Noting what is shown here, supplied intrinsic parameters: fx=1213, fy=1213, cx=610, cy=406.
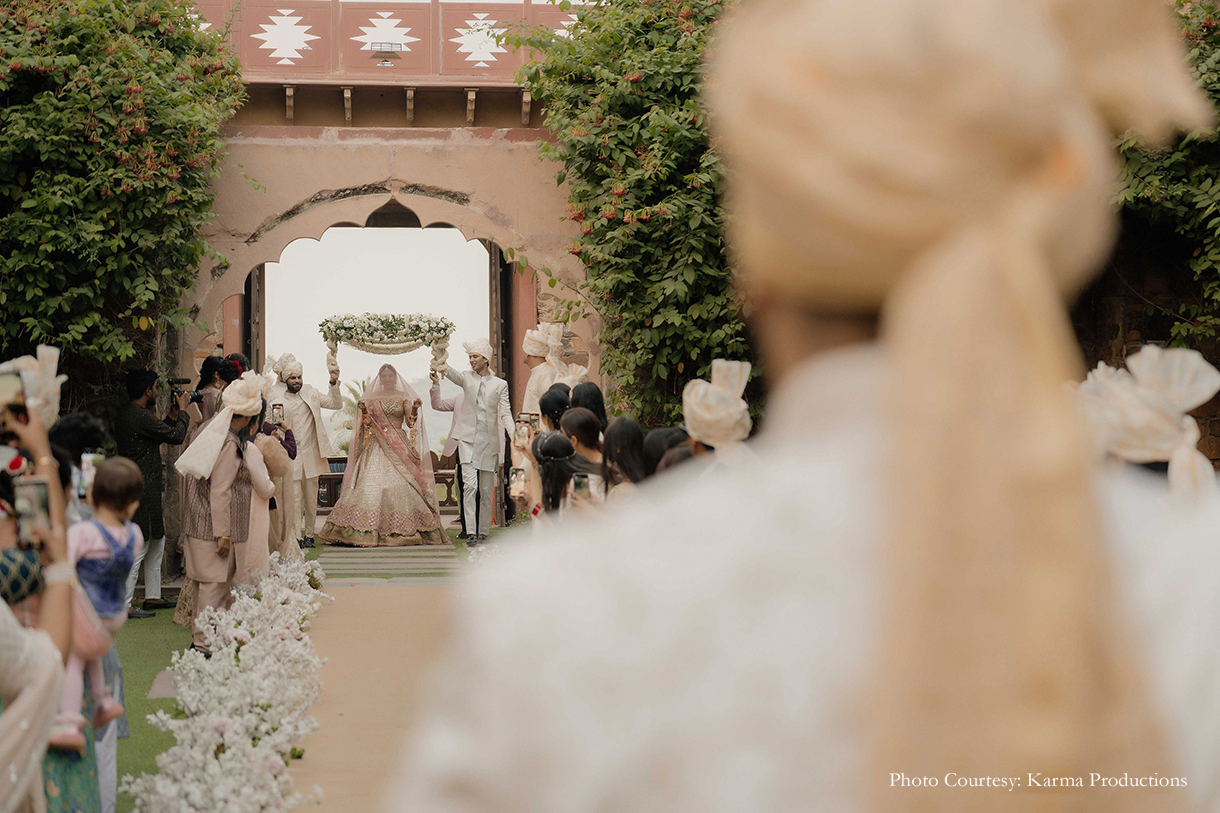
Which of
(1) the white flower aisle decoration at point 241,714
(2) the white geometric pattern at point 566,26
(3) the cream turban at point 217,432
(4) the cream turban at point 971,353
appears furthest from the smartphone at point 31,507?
(2) the white geometric pattern at point 566,26

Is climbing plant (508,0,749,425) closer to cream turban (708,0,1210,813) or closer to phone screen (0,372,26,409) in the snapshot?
phone screen (0,372,26,409)

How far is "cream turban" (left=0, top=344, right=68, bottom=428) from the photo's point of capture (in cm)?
305

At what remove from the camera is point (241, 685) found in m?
4.89

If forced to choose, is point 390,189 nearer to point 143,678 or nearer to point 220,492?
point 220,492

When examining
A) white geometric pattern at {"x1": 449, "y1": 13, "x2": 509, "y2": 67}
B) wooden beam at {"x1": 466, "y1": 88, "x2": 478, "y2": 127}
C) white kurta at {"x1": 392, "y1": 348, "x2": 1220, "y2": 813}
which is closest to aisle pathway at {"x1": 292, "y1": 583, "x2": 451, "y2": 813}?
white kurta at {"x1": 392, "y1": 348, "x2": 1220, "y2": 813}

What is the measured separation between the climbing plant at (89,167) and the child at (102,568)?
4478 mm

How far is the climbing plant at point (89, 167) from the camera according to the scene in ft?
25.9

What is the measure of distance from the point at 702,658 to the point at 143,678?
6071 mm

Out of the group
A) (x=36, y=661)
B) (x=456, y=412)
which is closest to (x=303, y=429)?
(x=456, y=412)

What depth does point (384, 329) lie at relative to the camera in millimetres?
13766

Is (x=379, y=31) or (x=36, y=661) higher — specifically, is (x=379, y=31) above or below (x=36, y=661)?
above

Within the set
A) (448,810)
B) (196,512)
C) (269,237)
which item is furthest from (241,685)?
(269,237)

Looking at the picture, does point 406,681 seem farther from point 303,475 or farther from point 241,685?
point 303,475

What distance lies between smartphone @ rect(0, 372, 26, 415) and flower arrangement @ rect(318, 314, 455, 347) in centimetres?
1035
